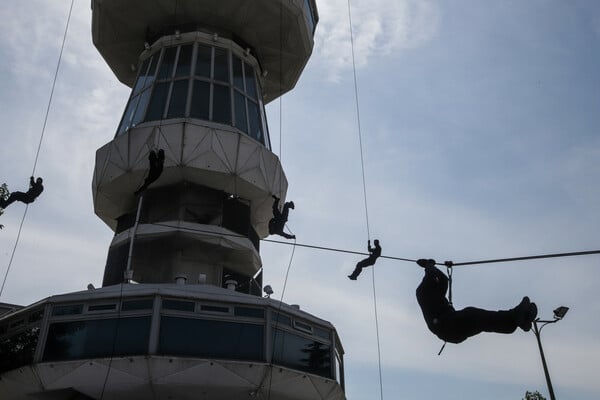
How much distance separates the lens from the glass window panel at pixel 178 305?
18.6 meters

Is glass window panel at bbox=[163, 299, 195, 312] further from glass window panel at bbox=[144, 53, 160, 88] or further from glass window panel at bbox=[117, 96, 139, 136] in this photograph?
glass window panel at bbox=[144, 53, 160, 88]

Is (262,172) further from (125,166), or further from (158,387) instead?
(158,387)

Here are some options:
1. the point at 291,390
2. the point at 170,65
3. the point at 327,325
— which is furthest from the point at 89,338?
the point at 170,65

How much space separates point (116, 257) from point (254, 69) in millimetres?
11354

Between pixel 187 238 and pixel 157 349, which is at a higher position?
pixel 187 238

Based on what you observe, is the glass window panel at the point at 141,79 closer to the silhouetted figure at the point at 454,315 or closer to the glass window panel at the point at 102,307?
the glass window panel at the point at 102,307

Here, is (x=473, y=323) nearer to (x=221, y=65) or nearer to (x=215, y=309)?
(x=215, y=309)

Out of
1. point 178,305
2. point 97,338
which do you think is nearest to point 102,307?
point 97,338

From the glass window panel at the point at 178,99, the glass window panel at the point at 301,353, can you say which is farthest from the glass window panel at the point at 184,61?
the glass window panel at the point at 301,353

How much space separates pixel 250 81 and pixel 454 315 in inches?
849

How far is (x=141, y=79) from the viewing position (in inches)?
1171

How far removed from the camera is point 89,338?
18203mm

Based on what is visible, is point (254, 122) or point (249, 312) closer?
point (249, 312)

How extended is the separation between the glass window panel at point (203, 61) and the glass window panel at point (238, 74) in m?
1.21
